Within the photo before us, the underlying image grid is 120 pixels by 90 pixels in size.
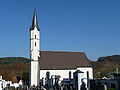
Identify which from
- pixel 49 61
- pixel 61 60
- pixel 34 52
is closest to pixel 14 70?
pixel 61 60

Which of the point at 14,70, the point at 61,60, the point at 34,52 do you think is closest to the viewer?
the point at 34,52

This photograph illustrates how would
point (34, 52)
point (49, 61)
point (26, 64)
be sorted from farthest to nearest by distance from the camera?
point (26, 64) → point (49, 61) → point (34, 52)

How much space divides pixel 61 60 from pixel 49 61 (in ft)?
10.5

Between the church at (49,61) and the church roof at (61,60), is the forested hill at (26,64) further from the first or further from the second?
the church at (49,61)

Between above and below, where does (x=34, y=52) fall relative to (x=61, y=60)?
above

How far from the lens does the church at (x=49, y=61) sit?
141 ft

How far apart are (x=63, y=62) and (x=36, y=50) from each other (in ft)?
22.2

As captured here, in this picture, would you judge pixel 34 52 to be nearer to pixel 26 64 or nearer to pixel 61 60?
pixel 61 60

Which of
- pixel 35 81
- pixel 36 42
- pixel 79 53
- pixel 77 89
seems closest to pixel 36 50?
pixel 36 42

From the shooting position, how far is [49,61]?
44.9 m

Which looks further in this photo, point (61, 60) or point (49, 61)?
point (61, 60)

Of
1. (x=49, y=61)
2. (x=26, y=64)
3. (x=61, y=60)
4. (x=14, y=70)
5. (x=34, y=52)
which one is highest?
(x=26, y=64)

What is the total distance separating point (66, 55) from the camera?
160ft

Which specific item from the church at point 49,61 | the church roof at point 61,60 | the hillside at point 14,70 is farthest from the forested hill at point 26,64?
the church at point 49,61
